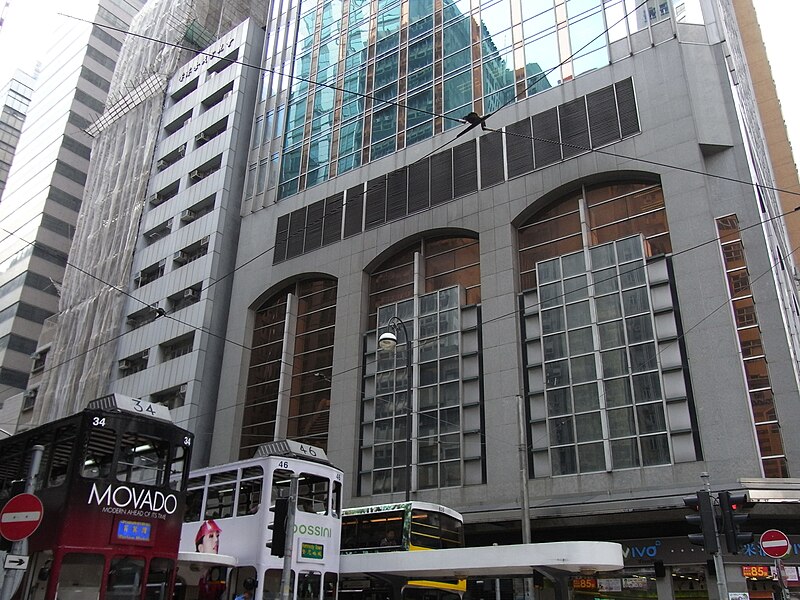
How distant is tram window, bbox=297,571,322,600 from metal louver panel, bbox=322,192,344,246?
65.7 feet

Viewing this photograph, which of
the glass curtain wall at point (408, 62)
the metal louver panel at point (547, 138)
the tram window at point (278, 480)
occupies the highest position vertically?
the glass curtain wall at point (408, 62)

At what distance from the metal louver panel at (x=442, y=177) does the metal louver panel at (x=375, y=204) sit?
8.97ft

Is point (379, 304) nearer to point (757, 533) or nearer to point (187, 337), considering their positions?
point (187, 337)

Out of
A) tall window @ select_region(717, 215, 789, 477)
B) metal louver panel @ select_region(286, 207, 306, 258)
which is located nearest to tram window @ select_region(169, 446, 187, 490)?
tall window @ select_region(717, 215, 789, 477)

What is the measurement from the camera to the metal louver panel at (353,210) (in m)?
31.5

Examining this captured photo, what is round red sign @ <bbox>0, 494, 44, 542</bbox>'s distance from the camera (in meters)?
7.45

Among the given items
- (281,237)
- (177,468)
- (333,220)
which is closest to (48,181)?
(281,237)

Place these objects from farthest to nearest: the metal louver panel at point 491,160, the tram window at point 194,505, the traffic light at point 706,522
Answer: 1. the metal louver panel at point 491,160
2. the tram window at point 194,505
3. the traffic light at point 706,522

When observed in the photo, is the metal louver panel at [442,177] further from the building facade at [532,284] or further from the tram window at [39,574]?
the tram window at [39,574]

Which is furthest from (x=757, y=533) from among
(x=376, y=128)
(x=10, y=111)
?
(x=10, y=111)

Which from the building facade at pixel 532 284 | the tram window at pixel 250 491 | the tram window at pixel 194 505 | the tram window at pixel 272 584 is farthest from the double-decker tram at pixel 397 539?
the building facade at pixel 532 284

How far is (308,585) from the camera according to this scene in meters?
13.8

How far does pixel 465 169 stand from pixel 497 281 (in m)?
5.65

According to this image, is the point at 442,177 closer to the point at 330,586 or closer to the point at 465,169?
the point at 465,169
